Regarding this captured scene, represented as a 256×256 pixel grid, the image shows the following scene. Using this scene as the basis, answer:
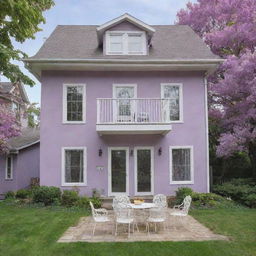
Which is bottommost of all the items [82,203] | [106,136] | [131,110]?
[82,203]

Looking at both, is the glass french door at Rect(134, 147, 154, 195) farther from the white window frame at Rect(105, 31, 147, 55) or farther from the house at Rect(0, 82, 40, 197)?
the house at Rect(0, 82, 40, 197)

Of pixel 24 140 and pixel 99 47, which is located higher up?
pixel 99 47

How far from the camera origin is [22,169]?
59.4ft

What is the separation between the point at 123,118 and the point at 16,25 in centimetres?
809

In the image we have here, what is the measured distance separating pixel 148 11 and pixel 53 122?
21.8 ft

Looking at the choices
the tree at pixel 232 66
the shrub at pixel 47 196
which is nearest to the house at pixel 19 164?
the shrub at pixel 47 196

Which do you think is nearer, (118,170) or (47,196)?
(47,196)

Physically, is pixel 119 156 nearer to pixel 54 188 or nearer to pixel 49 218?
pixel 54 188

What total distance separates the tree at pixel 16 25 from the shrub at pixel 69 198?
21.8 feet

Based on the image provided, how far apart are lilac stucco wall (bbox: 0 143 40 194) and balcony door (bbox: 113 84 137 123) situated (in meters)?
7.69

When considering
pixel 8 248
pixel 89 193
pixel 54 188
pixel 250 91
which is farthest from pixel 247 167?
pixel 8 248

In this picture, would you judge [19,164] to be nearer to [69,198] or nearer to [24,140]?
[24,140]

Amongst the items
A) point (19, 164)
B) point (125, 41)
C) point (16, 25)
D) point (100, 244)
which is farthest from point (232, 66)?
point (19, 164)

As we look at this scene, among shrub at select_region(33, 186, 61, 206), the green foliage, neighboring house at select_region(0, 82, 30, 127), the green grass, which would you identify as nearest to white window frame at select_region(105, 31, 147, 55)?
neighboring house at select_region(0, 82, 30, 127)
